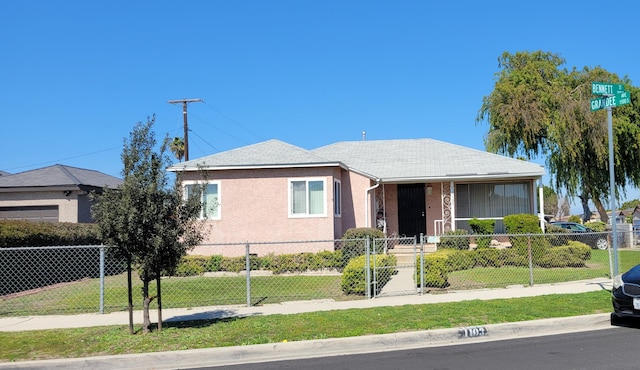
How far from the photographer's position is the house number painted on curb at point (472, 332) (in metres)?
8.58

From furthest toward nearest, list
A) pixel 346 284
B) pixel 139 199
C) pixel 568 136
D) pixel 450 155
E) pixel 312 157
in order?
pixel 568 136
pixel 450 155
pixel 312 157
pixel 346 284
pixel 139 199

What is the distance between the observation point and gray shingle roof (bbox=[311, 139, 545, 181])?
20.6 meters

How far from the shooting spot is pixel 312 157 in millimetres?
18531

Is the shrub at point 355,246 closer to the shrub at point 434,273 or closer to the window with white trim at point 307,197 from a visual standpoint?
the window with white trim at point 307,197

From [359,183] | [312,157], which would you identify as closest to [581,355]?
[312,157]

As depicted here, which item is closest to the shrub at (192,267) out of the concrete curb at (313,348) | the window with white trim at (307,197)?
the window with white trim at (307,197)

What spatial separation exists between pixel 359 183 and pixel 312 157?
283 centimetres

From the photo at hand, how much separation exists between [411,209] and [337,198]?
443 centimetres

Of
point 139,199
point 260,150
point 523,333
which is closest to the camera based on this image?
point 139,199

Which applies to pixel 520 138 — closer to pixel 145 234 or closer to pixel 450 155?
pixel 450 155

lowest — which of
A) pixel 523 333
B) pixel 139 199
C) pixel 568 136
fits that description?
pixel 523 333

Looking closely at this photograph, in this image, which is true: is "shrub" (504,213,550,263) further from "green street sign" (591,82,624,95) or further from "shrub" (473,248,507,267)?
"green street sign" (591,82,624,95)

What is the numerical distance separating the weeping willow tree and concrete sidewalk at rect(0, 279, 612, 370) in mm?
16990

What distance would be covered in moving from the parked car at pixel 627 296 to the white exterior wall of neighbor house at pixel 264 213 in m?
9.86
